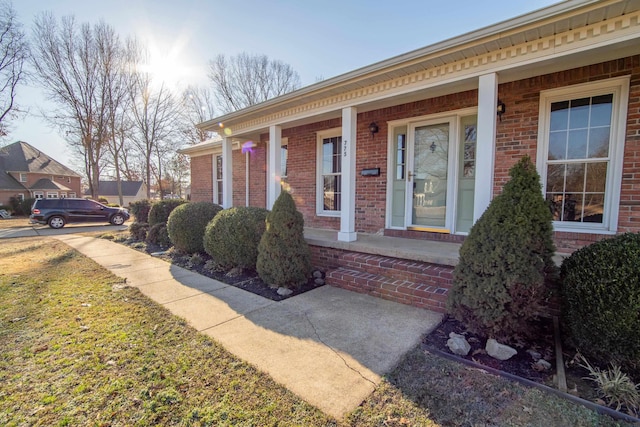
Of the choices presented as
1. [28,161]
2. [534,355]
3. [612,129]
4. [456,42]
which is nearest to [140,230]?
[456,42]

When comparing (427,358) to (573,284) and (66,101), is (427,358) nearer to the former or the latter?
(573,284)

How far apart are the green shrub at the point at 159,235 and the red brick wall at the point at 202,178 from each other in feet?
7.86

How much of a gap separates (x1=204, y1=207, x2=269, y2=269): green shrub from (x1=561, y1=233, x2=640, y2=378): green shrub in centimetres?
405

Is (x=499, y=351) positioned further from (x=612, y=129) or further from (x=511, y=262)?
(x=612, y=129)

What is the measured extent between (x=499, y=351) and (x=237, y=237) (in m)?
3.86

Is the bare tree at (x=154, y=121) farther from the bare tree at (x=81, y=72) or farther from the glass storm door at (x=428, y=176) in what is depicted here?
the glass storm door at (x=428, y=176)

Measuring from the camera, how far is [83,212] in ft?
44.7

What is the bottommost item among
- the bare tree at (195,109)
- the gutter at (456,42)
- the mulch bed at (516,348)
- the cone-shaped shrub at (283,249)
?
the mulch bed at (516,348)

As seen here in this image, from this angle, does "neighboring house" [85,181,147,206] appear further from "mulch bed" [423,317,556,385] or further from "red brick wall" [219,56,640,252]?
"mulch bed" [423,317,556,385]

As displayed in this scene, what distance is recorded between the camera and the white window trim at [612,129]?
349cm

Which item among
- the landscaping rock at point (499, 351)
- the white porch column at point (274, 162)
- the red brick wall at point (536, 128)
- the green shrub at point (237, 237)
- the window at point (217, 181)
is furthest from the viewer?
the window at point (217, 181)

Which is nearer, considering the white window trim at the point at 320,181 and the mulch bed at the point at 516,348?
the mulch bed at the point at 516,348

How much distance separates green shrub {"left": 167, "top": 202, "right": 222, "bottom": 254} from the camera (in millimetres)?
6102

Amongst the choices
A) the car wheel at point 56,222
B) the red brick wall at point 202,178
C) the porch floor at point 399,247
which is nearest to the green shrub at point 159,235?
the red brick wall at point 202,178
